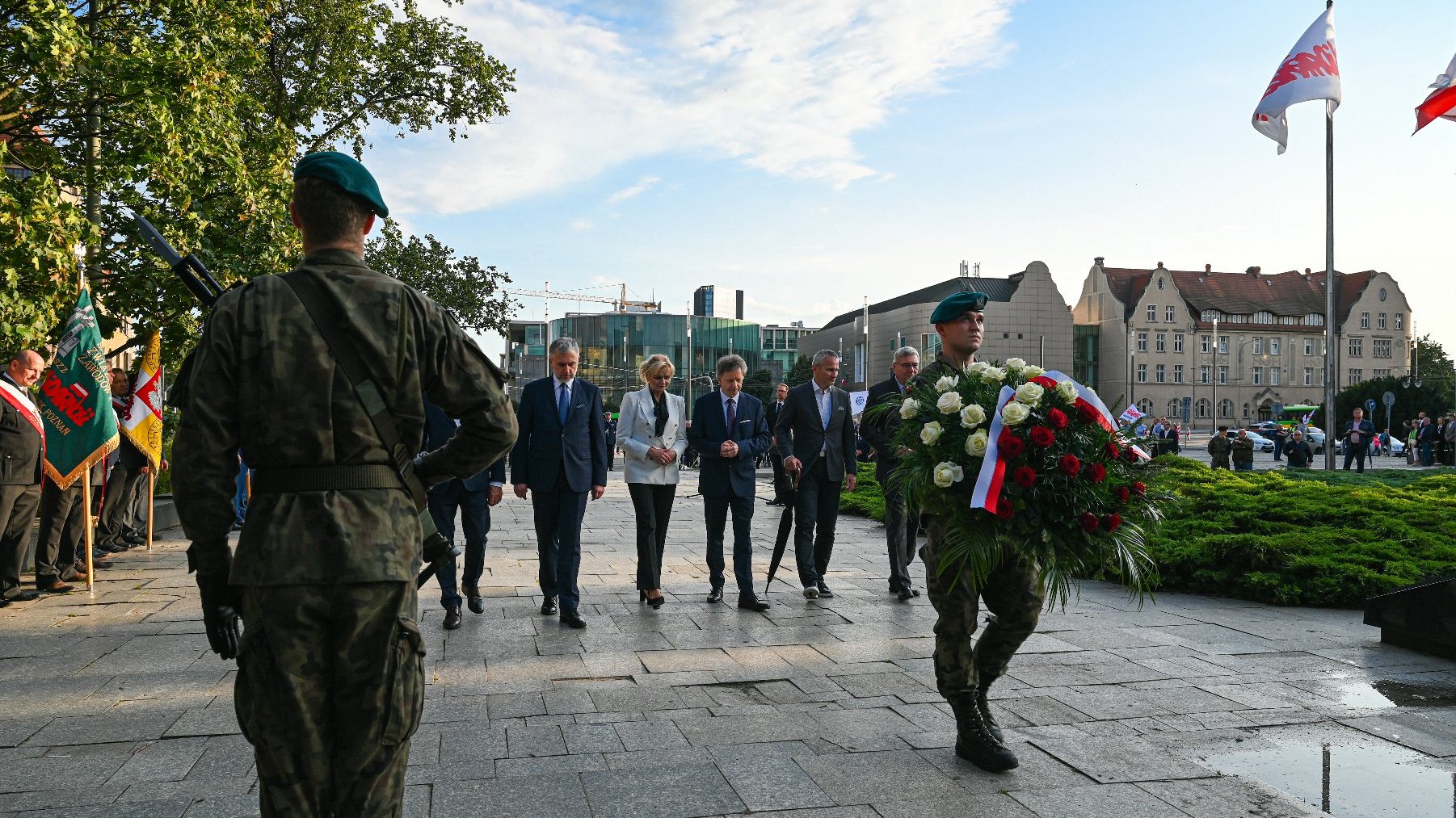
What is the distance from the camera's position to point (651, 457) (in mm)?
8367

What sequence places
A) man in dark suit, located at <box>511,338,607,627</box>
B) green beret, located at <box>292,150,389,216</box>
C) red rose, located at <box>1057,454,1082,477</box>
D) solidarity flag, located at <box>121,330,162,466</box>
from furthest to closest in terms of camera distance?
solidarity flag, located at <box>121,330,162,466</box> → man in dark suit, located at <box>511,338,607,627</box> → red rose, located at <box>1057,454,1082,477</box> → green beret, located at <box>292,150,389,216</box>

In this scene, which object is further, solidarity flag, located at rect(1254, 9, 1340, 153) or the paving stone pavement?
solidarity flag, located at rect(1254, 9, 1340, 153)

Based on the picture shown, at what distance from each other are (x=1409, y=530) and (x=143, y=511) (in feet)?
46.2

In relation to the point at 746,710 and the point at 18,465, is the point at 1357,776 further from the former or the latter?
the point at 18,465

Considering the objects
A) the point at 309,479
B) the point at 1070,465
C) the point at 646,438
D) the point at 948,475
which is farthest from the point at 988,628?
the point at 646,438

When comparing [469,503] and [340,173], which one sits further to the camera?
[469,503]

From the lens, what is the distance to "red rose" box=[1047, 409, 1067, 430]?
4426mm

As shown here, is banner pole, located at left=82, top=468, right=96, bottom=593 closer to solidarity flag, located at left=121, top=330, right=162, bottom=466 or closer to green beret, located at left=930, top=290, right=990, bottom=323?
solidarity flag, located at left=121, top=330, right=162, bottom=466

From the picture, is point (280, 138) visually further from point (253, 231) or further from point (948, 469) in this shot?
point (948, 469)

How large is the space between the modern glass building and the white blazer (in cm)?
10813

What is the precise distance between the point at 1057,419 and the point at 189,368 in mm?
3270

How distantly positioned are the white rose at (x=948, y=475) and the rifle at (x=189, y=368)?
6.89 feet

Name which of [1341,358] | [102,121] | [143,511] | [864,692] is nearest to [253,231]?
[102,121]

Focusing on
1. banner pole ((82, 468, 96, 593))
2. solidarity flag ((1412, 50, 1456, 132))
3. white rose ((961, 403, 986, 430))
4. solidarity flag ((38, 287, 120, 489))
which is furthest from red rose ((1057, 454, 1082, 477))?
solidarity flag ((1412, 50, 1456, 132))
